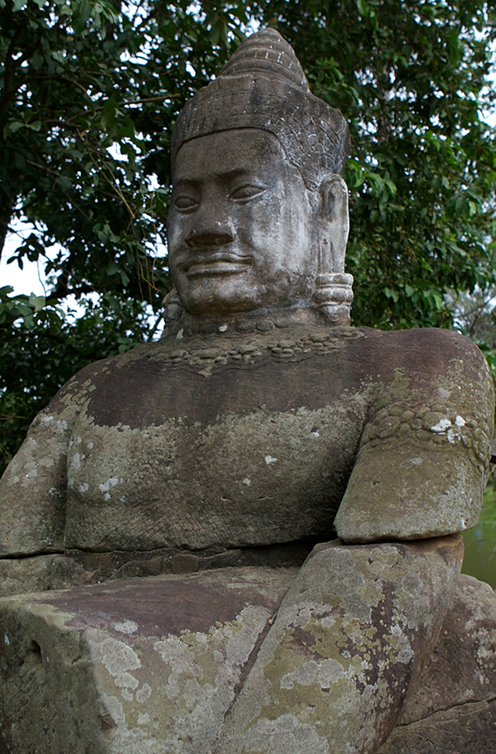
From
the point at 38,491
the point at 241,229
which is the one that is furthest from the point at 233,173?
the point at 38,491

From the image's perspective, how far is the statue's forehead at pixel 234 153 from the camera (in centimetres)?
306

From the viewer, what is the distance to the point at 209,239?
9.90ft

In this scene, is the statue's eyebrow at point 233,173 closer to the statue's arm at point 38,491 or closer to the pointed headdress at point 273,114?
the pointed headdress at point 273,114

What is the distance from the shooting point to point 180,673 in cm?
187

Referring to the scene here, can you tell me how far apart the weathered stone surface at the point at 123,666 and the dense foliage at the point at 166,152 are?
2.87 meters

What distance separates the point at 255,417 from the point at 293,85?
5.14 feet

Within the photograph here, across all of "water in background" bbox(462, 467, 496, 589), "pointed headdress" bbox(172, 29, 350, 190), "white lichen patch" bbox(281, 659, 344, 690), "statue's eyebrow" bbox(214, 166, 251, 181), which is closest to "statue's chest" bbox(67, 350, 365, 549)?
"white lichen patch" bbox(281, 659, 344, 690)

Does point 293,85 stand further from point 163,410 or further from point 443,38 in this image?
point 443,38

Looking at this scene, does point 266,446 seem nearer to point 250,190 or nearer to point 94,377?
point 94,377

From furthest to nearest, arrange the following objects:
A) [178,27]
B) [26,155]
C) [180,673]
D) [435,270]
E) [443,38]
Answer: [435,270], [443,38], [178,27], [26,155], [180,673]

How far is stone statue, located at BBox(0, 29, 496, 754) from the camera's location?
1.85 m

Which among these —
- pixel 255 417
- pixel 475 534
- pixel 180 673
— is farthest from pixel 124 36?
pixel 475 534

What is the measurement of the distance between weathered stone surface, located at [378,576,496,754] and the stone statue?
0.02 m

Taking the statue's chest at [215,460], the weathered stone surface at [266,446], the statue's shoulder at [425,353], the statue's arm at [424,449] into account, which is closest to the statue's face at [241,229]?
the weathered stone surface at [266,446]
